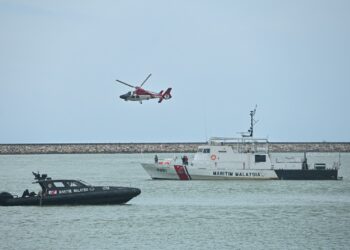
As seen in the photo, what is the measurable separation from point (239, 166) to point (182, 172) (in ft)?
13.7

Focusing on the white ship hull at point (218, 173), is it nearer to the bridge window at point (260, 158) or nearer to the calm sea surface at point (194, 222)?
the bridge window at point (260, 158)

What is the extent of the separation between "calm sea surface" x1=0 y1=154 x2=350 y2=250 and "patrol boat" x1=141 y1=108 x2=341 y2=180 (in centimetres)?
531

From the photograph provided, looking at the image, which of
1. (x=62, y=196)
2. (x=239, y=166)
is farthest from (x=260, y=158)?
(x=62, y=196)

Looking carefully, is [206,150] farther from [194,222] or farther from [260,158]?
[194,222]

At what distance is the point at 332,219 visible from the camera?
169ft

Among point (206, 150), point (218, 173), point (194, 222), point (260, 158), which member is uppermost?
point (206, 150)

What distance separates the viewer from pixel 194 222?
165ft

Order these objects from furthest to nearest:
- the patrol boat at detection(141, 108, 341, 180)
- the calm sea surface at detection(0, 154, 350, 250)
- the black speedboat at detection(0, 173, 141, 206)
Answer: the patrol boat at detection(141, 108, 341, 180)
the black speedboat at detection(0, 173, 141, 206)
the calm sea surface at detection(0, 154, 350, 250)

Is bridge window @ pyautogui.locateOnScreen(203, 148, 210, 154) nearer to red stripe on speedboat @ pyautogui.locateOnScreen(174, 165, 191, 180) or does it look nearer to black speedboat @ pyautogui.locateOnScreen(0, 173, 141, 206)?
red stripe on speedboat @ pyautogui.locateOnScreen(174, 165, 191, 180)

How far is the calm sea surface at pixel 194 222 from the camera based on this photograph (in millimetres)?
43375

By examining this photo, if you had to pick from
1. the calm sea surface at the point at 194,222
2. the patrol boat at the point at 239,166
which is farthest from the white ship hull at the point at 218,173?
the calm sea surface at the point at 194,222

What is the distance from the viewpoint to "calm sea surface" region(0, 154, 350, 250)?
43.4m

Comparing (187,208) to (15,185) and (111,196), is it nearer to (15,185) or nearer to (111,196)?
(111,196)

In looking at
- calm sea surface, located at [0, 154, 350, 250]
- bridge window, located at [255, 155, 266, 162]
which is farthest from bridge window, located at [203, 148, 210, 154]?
calm sea surface, located at [0, 154, 350, 250]
